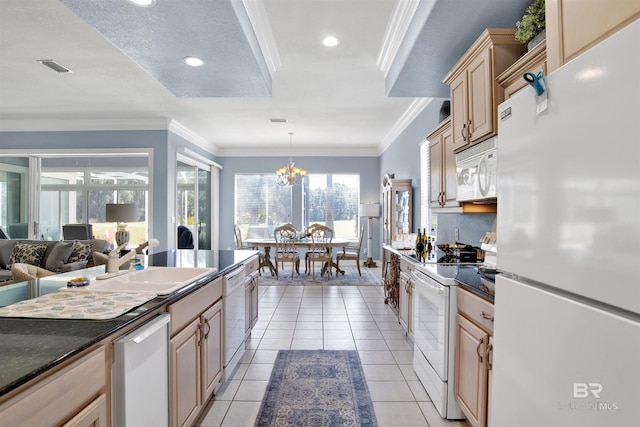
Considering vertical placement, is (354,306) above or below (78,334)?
below

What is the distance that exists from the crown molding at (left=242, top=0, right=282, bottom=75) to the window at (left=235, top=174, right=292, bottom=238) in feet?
15.7

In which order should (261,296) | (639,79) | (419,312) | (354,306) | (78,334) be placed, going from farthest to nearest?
(261,296) < (354,306) < (419,312) < (78,334) < (639,79)

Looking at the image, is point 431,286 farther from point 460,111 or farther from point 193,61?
point 193,61

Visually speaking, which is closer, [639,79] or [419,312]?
[639,79]

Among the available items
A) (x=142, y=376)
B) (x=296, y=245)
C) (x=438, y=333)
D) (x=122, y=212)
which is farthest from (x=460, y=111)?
(x=122, y=212)

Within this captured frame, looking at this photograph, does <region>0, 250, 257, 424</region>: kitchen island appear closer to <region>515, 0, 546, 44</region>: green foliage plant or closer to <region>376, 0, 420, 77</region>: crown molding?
Answer: <region>515, 0, 546, 44</region>: green foliage plant

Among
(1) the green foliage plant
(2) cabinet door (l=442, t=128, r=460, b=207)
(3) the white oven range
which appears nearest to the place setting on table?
(2) cabinet door (l=442, t=128, r=460, b=207)

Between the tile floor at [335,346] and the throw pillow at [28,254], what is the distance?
3.02 meters

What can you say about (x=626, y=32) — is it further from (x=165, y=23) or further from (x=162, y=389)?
(x=165, y=23)

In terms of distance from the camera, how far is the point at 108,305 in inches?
49.2

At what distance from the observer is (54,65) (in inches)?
133

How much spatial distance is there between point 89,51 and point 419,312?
12.3ft

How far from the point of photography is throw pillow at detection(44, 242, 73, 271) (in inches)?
167

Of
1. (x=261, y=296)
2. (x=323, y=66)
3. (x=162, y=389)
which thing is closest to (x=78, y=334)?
(x=162, y=389)
